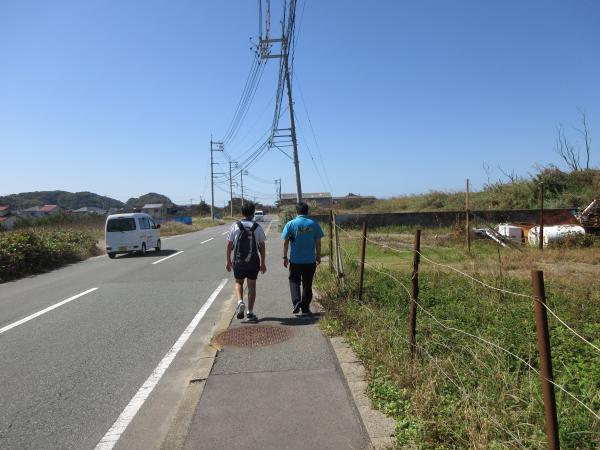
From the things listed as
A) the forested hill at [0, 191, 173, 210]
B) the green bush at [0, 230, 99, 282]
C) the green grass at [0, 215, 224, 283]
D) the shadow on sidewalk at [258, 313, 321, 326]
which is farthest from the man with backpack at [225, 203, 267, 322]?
the forested hill at [0, 191, 173, 210]

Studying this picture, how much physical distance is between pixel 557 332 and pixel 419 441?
3003 millimetres

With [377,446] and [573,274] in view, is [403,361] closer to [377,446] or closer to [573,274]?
[377,446]

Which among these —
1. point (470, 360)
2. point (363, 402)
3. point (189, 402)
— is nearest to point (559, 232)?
point (470, 360)

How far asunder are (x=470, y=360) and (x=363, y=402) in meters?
1.11

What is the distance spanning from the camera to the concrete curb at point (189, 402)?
3631 mm

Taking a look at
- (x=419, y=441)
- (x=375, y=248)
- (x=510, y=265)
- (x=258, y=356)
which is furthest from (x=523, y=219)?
(x=419, y=441)

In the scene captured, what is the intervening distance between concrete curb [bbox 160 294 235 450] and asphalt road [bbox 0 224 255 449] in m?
0.43

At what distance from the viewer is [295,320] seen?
728cm

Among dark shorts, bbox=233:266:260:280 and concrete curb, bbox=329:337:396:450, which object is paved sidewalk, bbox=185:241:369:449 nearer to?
concrete curb, bbox=329:337:396:450

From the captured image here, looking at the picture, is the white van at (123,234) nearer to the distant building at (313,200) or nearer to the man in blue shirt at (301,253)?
the man in blue shirt at (301,253)

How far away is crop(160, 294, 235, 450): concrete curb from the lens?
363cm

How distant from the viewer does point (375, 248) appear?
1731 centimetres

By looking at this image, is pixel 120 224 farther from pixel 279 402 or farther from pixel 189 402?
pixel 279 402

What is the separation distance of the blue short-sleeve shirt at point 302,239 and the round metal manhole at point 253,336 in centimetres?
119
